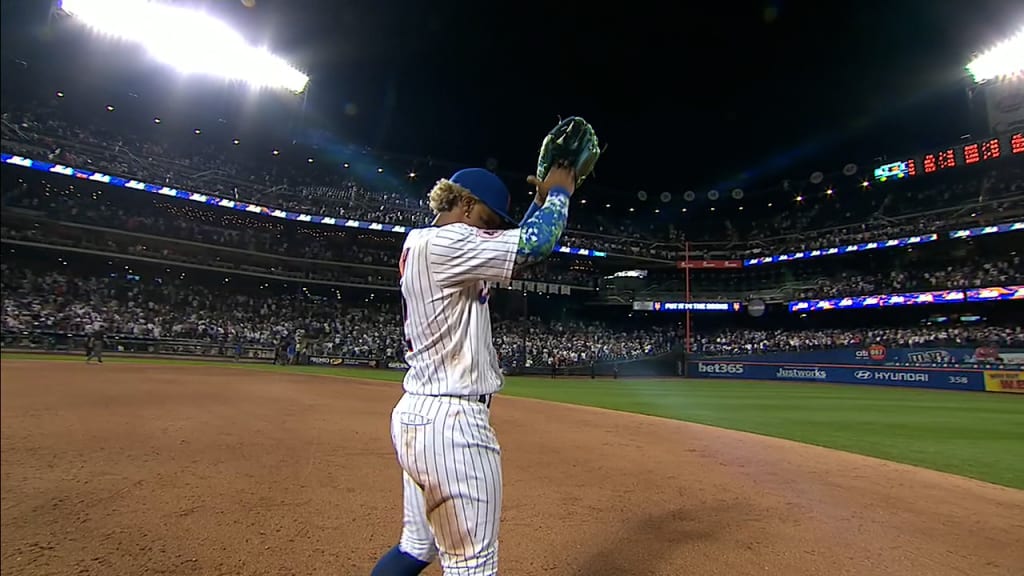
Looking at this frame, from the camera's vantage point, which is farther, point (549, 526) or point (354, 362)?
point (354, 362)

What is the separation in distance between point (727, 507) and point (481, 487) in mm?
3862

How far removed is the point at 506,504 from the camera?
4.44m

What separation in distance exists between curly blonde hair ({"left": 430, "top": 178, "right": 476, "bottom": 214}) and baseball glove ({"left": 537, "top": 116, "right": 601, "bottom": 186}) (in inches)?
10.6

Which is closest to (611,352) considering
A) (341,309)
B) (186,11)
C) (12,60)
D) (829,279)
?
(829,279)

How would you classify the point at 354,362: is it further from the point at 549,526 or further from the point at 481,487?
the point at 481,487

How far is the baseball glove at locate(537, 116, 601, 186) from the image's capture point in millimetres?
1716

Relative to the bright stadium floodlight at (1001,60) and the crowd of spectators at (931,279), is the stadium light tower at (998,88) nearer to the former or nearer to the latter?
the bright stadium floodlight at (1001,60)

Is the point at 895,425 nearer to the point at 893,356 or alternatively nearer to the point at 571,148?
the point at 571,148

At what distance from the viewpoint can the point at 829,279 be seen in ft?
121

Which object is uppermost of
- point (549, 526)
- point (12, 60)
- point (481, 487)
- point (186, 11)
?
point (186, 11)

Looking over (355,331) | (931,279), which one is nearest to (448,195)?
(355,331)

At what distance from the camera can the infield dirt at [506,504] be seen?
3172 mm

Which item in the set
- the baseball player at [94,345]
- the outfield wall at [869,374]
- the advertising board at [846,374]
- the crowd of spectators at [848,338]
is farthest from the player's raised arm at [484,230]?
the crowd of spectators at [848,338]

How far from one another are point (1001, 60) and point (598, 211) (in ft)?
88.5
